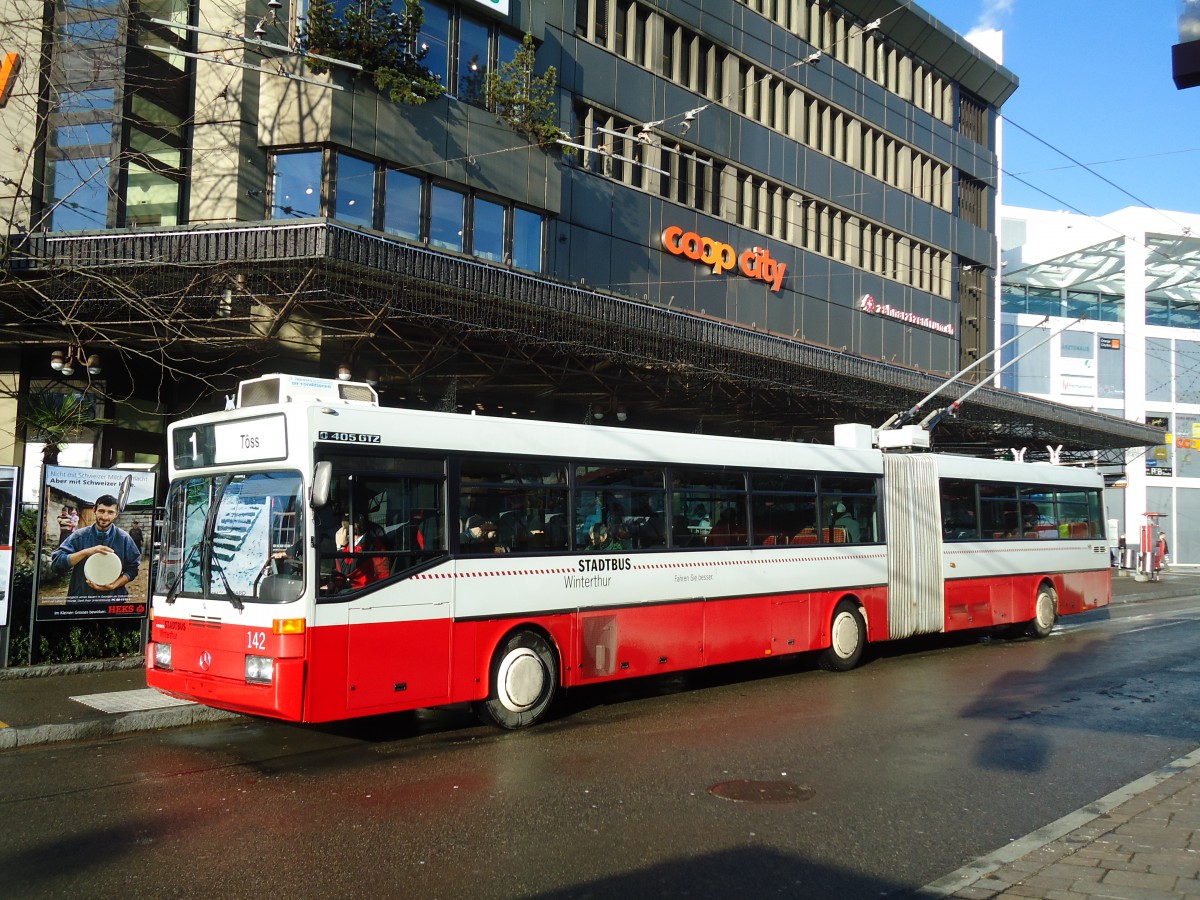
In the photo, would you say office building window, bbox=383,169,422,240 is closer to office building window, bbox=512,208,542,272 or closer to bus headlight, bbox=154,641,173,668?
office building window, bbox=512,208,542,272

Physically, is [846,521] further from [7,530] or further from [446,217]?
[446,217]

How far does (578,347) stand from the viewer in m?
18.8

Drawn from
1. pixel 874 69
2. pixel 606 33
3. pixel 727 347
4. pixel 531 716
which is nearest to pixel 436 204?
pixel 727 347

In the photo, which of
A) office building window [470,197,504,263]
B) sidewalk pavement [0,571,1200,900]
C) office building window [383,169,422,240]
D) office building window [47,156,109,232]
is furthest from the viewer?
office building window [470,197,504,263]

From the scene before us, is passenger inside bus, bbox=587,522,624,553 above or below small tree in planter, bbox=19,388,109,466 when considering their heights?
below

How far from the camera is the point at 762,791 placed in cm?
789

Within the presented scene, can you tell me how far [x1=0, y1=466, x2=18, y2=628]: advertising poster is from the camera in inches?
485

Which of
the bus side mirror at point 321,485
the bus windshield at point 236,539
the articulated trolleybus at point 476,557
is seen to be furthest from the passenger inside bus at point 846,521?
the bus windshield at point 236,539

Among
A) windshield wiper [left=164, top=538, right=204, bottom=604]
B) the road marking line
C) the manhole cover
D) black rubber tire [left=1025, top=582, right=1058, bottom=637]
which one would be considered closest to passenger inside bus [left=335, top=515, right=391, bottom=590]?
windshield wiper [left=164, top=538, right=204, bottom=604]

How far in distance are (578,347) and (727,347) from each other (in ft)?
11.8

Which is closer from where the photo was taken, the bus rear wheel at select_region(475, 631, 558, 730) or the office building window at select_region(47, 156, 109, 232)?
the bus rear wheel at select_region(475, 631, 558, 730)

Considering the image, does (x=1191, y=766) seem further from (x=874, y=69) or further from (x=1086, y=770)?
(x=874, y=69)

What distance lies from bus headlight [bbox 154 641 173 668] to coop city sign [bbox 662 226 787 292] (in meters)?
20.5

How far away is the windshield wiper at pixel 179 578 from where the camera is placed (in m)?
9.45
